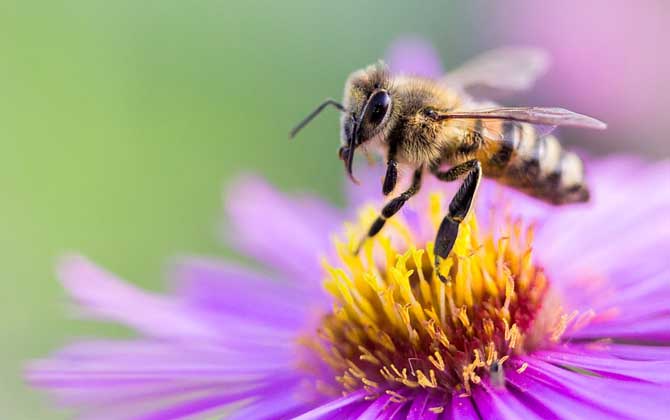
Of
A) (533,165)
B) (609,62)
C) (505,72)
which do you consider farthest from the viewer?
(609,62)

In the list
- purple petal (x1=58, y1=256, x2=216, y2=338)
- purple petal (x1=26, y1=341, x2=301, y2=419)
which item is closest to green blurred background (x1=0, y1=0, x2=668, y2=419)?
purple petal (x1=58, y1=256, x2=216, y2=338)

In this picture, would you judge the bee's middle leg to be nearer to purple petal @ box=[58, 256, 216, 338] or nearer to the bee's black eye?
the bee's black eye

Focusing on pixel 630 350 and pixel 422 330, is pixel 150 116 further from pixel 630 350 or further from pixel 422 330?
pixel 630 350

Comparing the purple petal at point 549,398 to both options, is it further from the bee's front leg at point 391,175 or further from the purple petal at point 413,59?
the purple petal at point 413,59

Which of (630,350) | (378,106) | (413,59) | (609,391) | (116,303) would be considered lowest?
(609,391)

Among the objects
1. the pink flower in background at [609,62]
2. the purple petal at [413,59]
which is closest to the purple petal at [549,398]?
the purple petal at [413,59]

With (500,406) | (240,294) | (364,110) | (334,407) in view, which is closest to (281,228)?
(240,294)
